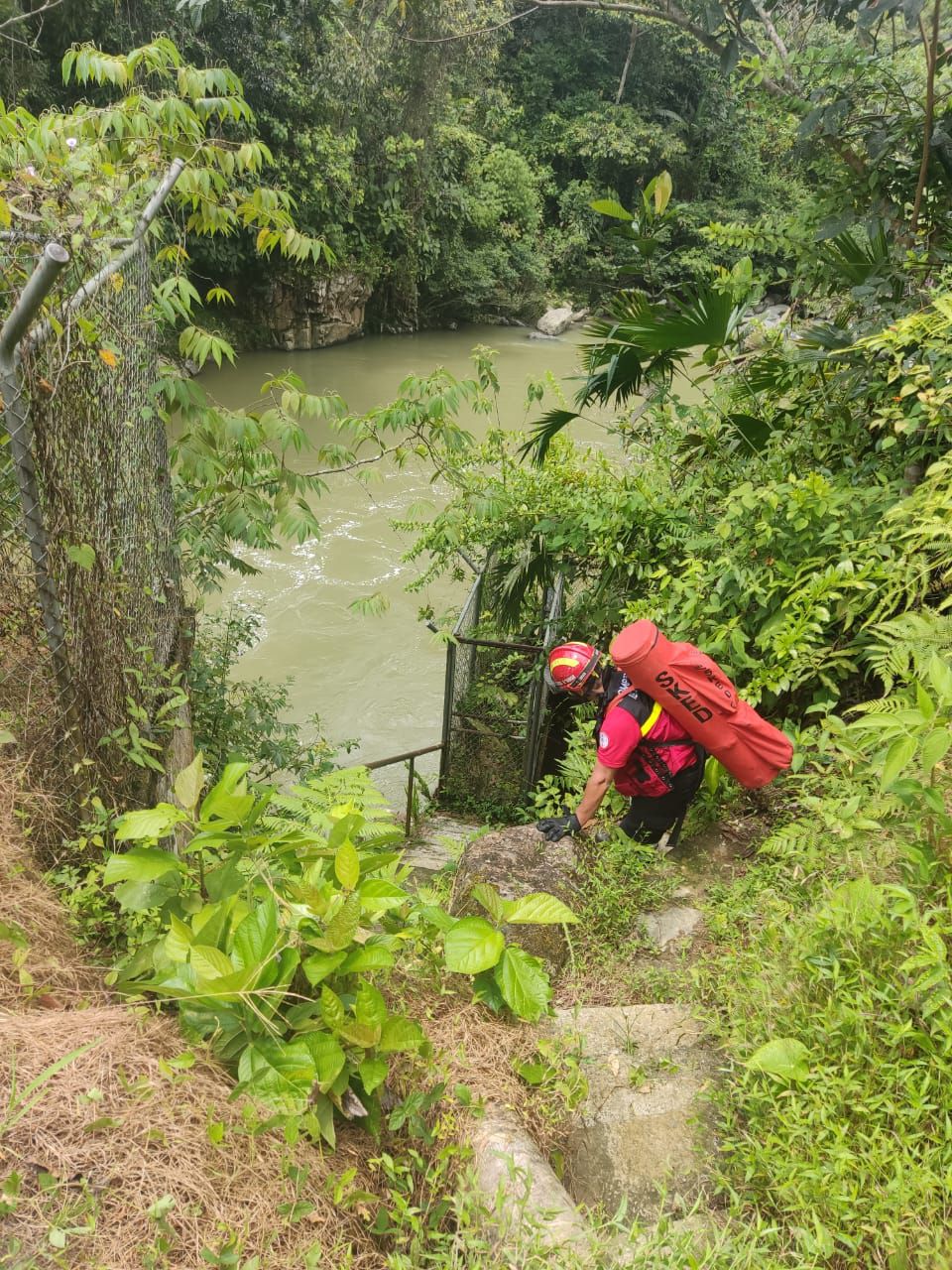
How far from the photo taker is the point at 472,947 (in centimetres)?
204

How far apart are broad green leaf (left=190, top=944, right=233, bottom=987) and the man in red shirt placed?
204cm

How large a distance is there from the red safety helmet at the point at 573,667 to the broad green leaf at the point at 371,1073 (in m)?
2.05

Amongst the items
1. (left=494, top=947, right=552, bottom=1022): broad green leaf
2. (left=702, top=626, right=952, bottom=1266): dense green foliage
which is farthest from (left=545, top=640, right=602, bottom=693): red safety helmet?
(left=494, top=947, right=552, bottom=1022): broad green leaf

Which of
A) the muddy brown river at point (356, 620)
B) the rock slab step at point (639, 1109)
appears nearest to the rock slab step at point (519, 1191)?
the rock slab step at point (639, 1109)

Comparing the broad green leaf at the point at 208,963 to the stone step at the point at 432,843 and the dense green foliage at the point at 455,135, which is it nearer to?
the stone step at the point at 432,843

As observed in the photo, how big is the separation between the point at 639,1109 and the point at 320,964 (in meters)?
1.15

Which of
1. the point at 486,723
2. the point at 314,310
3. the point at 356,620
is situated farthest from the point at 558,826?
the point at 314,310

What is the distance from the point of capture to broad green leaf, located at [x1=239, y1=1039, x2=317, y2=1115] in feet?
5.45

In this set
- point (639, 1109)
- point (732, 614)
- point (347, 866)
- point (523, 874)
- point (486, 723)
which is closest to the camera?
point (347, 866)

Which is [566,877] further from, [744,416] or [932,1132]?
[744,416]

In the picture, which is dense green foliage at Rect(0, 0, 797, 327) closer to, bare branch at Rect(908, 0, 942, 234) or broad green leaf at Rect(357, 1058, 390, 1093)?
bare branch at Rect(908, 0, 942, 234)

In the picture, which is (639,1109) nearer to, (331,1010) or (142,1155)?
(331,1010)

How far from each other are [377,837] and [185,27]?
15939mm

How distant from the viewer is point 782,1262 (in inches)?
66.4
